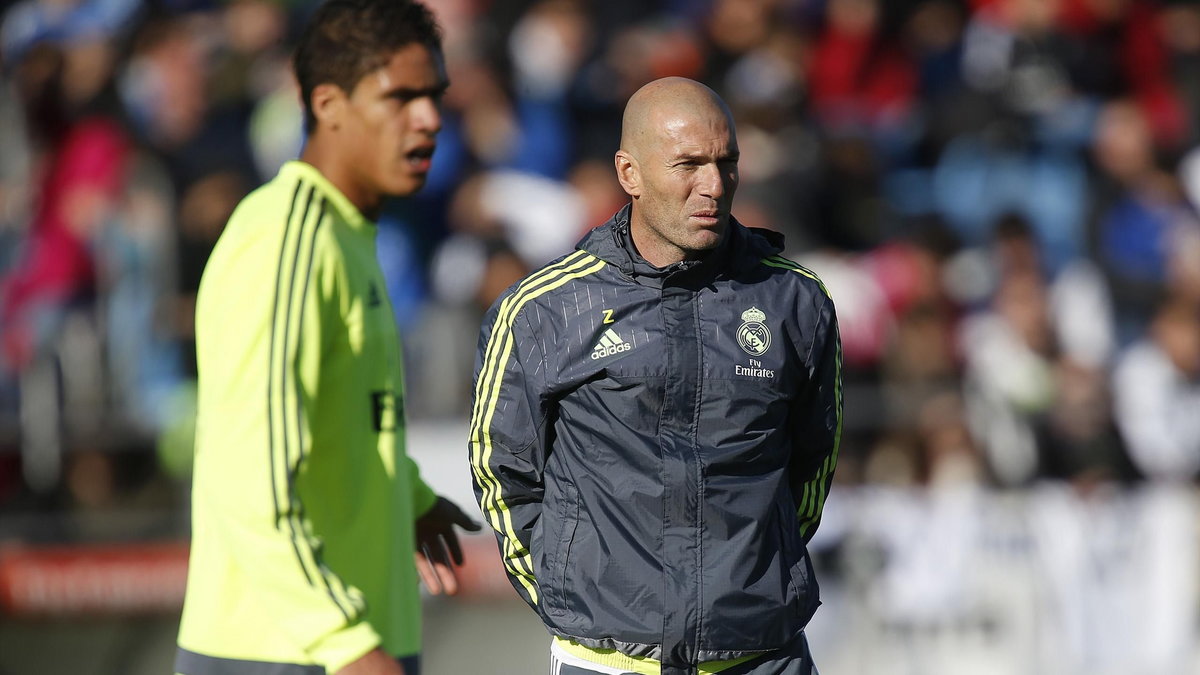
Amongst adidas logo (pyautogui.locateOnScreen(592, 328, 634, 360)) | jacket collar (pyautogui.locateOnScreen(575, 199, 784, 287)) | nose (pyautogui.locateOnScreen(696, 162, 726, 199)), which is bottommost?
adidas logo (pyautogui.locateOnScreen(592, 328, 634, 360))

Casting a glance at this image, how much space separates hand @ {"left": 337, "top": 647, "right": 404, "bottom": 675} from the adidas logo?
2.98 ft

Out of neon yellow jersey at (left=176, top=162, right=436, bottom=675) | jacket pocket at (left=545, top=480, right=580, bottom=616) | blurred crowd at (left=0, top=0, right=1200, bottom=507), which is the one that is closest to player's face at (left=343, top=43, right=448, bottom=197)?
neon yellow jersey at (left=176, top=162, right=436, bottom=675)

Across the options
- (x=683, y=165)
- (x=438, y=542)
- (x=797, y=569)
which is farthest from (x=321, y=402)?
(x=797, y=569)

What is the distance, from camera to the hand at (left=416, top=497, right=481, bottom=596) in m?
4.16

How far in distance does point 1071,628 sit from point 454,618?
326cm

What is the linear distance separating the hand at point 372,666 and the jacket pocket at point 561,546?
607mm

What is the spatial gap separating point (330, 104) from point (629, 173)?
2.47 feet

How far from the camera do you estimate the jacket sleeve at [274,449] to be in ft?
10.2

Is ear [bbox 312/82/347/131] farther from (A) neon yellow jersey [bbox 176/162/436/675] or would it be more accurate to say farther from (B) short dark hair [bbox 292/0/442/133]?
(A) neon yellow jersey [bbox 176/162/436/675]

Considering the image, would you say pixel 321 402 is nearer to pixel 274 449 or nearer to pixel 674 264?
pixel 274 449

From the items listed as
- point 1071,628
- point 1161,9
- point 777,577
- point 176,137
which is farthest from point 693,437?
point 1161,9

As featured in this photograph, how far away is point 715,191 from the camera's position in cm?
361

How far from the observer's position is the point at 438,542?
4.22 metres

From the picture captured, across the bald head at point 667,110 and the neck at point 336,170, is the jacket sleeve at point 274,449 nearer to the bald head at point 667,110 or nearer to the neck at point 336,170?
the neck at point 336,170
